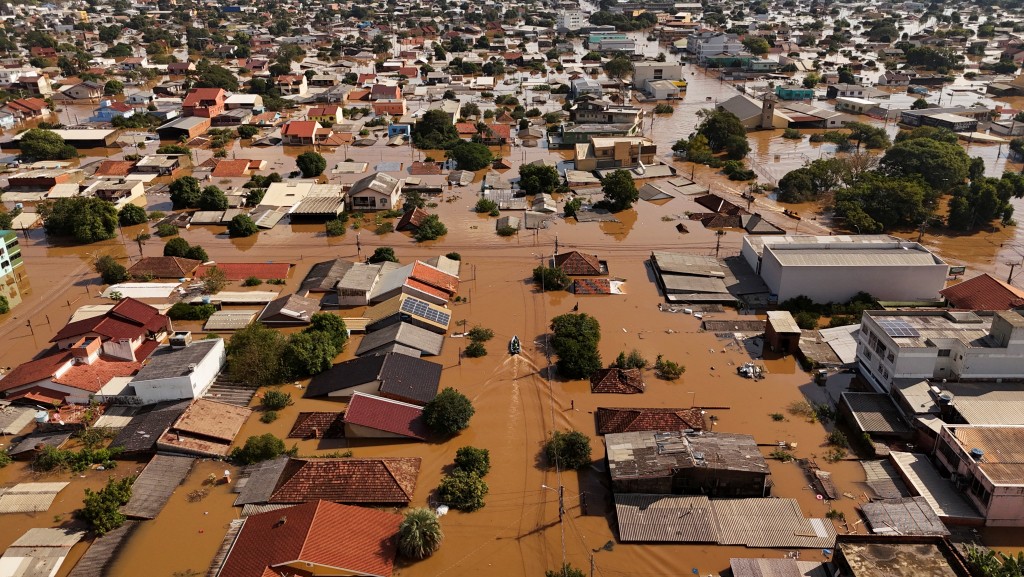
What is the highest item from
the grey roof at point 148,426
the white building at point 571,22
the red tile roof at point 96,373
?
the white building at point 571,22

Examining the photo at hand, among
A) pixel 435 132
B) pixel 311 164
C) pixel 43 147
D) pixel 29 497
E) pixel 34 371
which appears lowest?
pixel 29 497

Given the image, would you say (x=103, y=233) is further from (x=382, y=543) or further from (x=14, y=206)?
(x=382, y=543)

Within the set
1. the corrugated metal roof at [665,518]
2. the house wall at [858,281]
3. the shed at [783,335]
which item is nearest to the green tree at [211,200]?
the house wall at [858,281]

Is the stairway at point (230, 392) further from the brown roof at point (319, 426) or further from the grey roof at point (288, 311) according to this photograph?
the grey roof at point (288, 311)

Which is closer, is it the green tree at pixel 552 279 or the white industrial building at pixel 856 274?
the white industrial building at pixel 856 274

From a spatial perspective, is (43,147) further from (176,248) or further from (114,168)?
(176,248)

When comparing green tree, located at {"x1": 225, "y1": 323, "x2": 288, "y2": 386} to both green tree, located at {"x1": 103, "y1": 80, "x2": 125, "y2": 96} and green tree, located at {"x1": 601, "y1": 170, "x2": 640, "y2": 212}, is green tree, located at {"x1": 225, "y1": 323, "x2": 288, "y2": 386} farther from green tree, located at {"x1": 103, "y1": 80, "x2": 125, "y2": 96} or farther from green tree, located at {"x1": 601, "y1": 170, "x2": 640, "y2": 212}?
green tree, located at {"x1": 103, "y1": 80, "x2": 125, "y2": 96}

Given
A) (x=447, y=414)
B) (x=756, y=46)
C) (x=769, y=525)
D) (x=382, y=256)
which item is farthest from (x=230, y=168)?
(x=756, y=46)
